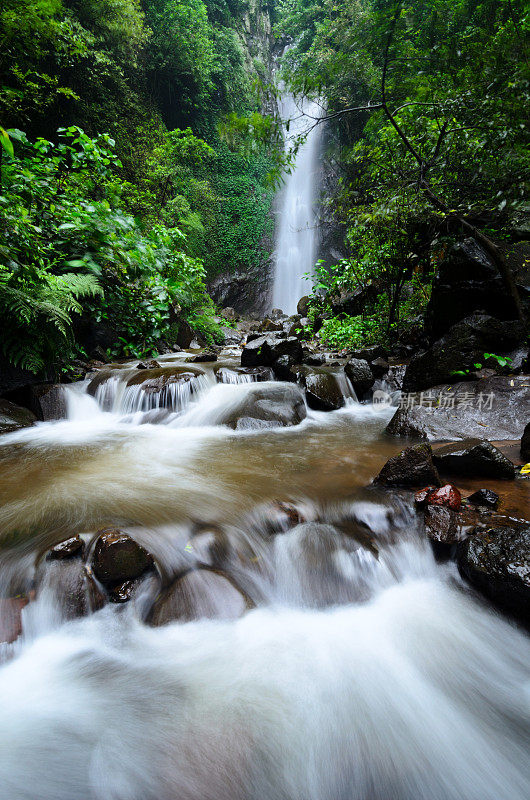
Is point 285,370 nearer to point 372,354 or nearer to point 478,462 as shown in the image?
point 372,354

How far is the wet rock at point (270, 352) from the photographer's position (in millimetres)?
6961

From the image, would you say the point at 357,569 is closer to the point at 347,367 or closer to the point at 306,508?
the point at 306,508

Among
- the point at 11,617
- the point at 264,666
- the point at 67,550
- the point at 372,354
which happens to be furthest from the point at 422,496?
the point at 372,354

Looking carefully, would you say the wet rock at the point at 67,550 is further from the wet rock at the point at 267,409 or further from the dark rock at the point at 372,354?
the dark rock at the point at 372,354

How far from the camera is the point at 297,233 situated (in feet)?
73.0

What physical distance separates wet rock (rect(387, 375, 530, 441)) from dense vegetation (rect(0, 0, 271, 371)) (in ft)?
12.0

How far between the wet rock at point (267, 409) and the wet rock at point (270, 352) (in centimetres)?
142

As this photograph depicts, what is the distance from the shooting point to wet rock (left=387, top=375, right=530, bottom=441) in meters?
3.91

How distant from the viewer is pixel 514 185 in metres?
3.89

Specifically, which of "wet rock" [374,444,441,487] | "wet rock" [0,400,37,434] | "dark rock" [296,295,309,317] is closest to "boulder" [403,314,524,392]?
"wet rock" [374,444,441,487]

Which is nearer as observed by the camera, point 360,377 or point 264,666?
point 264,666

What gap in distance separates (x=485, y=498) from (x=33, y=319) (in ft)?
17.2

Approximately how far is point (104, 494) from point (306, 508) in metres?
1.71

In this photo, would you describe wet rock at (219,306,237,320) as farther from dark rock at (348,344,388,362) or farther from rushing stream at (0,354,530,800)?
rushing stream at (0,354,530,800)
